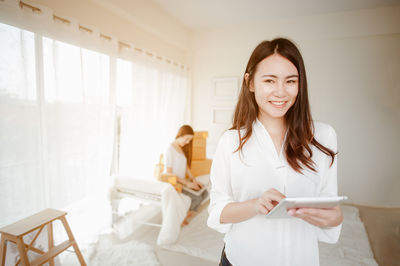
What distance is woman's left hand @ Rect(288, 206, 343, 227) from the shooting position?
621mm

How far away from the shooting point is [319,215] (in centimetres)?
65

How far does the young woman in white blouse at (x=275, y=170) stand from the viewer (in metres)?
0.76

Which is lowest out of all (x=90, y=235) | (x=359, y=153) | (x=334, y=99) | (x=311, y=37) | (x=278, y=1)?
(x=90, y=235)

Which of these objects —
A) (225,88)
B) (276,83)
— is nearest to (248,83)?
(276,83)

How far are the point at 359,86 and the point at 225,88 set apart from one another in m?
1.95

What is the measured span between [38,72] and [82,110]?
17.5 inches

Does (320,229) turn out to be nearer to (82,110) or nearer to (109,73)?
(82,110)

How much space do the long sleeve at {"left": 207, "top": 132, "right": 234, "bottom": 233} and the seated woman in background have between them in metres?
1.82

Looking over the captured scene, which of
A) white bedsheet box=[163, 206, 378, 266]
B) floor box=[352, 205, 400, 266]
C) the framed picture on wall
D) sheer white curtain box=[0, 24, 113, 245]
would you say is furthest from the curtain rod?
floor box=[352, 205, 400, 266]

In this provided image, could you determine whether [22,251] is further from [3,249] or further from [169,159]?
[169,159]

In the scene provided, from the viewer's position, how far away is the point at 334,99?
339 cm

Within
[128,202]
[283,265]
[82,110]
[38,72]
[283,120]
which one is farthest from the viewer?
[128,202]

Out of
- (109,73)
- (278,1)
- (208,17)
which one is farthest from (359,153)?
(109,73)

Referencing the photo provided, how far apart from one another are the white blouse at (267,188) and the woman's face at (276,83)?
0.35ft
